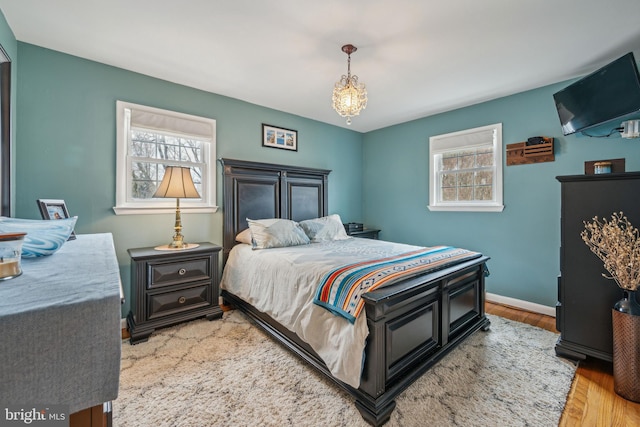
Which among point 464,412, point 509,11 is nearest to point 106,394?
point 464,412

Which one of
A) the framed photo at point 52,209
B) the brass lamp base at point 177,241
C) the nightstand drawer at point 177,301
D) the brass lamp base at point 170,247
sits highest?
the framed photo at point 52,209

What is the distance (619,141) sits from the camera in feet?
8.51

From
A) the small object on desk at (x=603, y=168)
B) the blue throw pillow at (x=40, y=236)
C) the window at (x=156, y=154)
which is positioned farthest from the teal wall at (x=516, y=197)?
the blue throw pillow at (x=40, y=236)

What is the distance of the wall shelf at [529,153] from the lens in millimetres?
2979

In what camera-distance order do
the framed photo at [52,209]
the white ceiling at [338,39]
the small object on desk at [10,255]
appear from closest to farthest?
the small object on desk at [10,255]
the white ceiling at [338,39]
the framed photo at [52,209]

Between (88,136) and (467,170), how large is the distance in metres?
4.36

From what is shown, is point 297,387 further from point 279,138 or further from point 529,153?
point 529,153

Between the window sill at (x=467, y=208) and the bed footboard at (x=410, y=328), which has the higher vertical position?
the window sill at (x=467, y=208)

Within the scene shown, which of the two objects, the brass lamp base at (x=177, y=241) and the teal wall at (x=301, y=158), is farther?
the brass lamp base at (x=177, y=241)

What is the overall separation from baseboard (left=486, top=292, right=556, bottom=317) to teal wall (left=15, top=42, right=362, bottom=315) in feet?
11.6

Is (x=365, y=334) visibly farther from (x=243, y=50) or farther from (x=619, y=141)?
(x=619, y=141)

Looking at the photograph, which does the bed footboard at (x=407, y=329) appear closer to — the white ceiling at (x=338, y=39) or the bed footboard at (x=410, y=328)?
the bed footboard at (x=410, y=328)

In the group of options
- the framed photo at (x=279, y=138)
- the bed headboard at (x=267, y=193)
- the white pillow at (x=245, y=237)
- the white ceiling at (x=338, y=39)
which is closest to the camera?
the white ceiling at (x=338, y=39)

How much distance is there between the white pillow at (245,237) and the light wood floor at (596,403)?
2.86 m
